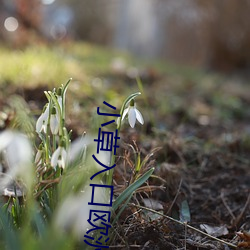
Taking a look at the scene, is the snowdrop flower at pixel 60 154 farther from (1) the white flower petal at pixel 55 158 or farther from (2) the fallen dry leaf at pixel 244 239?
(2) the fallen dry leaf at pixel 244 239

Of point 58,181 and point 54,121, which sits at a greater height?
point 54,121

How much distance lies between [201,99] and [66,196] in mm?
3337

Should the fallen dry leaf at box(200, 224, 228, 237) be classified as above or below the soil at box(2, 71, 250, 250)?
below

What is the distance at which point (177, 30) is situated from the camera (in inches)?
357

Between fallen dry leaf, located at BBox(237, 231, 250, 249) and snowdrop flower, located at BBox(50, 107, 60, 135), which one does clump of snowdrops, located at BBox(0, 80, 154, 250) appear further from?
fallen dry leaf, located at BBox(237, 231, 250, 249)

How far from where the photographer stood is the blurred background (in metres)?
6.49

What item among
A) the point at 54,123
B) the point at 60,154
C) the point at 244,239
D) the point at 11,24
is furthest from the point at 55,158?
the point at 11,24

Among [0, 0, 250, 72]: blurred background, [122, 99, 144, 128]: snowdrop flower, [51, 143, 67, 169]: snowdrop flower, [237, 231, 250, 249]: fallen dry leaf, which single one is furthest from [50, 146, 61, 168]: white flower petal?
[0, 0, 250, 72]: blurred background

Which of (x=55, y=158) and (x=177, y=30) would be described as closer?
(x=55, y=158)

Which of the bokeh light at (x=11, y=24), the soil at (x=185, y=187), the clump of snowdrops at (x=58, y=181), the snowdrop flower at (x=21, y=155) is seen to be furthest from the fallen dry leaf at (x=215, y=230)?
the bokeh light at (x=11, y=24)

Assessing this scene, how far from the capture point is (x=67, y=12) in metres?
15.3

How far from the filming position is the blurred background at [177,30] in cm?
649

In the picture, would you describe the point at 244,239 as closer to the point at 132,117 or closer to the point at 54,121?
the point at 132,117

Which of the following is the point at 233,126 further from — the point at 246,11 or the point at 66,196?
the point at 246,11
